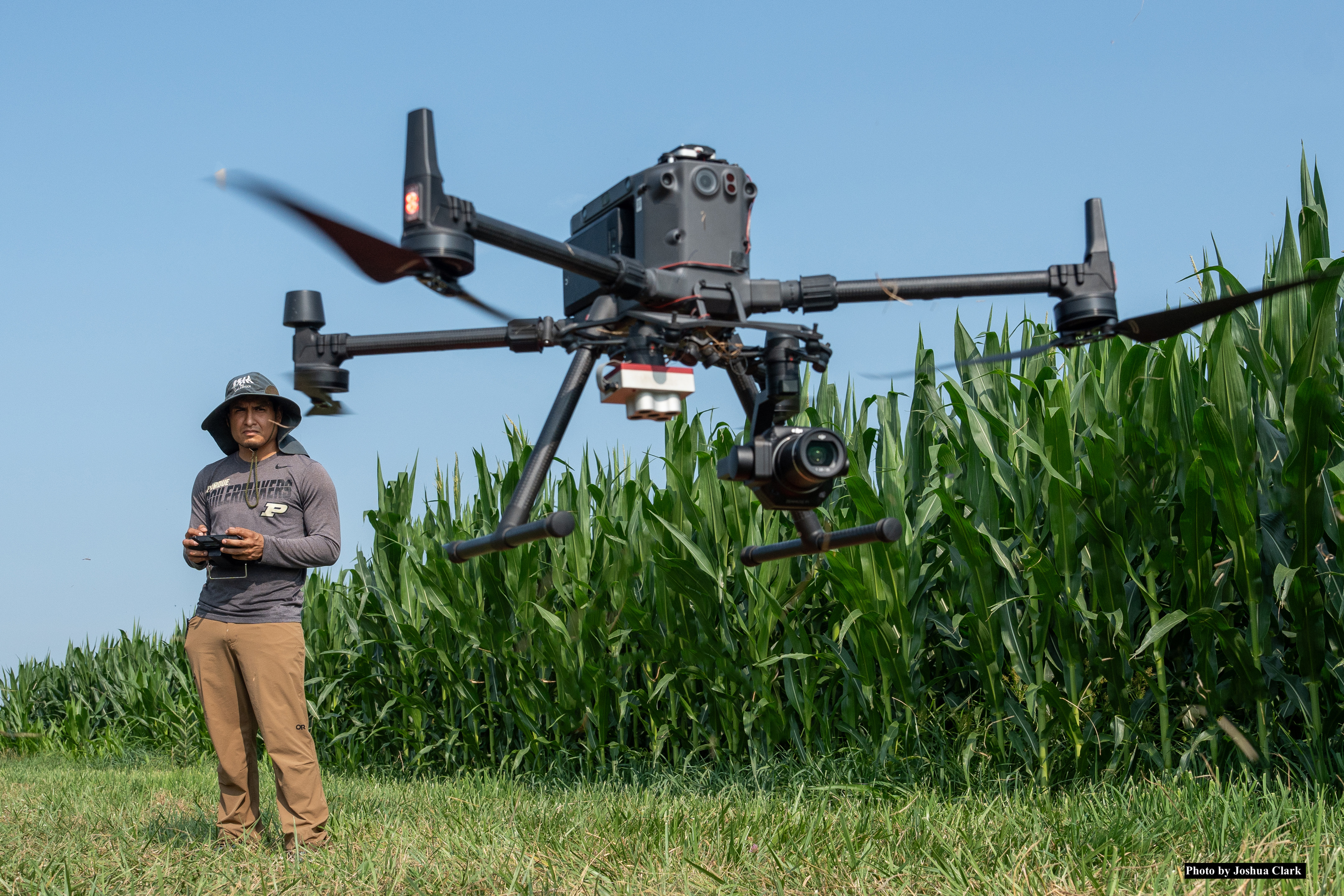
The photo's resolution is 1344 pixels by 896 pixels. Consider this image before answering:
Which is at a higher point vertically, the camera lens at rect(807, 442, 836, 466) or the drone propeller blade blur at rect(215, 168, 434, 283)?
the drone propeller blade blur at rect(215, 168, 434, 283)

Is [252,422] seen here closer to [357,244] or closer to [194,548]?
[194,548]

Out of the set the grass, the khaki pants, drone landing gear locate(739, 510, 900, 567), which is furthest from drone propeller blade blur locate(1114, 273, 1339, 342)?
the khaki pants

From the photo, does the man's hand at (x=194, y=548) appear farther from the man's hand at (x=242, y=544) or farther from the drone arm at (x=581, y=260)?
the drone arm at (x=581, y=260)

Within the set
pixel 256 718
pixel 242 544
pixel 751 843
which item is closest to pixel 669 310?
pixel 751 843

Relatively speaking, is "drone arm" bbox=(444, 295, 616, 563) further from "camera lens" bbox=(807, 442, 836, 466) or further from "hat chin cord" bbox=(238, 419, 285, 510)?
"hat chin cord" bbox=(238, 419, 285, 510)

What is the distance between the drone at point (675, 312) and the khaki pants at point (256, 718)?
1827mm

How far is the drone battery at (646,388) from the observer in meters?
2.21

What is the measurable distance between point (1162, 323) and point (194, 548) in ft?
11.0

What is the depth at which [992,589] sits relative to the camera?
4.81 meters

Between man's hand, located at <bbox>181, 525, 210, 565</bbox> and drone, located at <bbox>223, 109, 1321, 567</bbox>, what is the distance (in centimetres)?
172

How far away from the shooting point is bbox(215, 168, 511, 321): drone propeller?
1.80m

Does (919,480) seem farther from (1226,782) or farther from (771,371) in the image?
(771,371)

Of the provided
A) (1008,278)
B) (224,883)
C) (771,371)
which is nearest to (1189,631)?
(1008,278)

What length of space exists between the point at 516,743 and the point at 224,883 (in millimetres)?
3382
